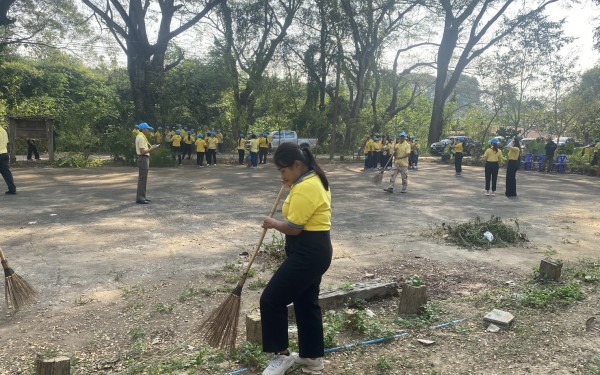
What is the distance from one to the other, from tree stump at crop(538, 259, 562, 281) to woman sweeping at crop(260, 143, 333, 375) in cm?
325

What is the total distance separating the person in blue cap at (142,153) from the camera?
898cm

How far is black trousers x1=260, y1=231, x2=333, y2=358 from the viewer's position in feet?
9.82

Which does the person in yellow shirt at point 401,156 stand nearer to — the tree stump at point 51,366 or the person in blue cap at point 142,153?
the person in blue cap at point 142,153

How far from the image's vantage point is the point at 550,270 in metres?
5.07

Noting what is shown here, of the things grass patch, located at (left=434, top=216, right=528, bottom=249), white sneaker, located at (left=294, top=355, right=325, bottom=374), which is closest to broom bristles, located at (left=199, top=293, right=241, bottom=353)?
white sneaker, located at (left=294, top=355, right=325, bottom=374)

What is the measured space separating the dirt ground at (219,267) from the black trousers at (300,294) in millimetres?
332

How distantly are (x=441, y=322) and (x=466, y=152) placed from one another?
86.7 ft

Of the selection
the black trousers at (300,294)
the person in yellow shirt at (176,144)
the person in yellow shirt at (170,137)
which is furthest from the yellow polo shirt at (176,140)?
the black trousers at (300,294)

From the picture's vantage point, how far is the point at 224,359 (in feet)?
11.0

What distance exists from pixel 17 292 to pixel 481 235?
6.03 metres

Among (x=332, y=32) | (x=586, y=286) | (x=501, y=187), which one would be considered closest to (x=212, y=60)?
(x=332, y=32)

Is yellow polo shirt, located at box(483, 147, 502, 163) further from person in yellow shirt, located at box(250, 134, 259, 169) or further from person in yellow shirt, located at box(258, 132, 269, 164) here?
person in yellow shirt, located at box(258, 132, 269, 164)

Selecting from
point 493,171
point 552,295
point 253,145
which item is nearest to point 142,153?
point 552,295

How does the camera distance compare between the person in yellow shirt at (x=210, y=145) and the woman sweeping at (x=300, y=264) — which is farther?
the person in yellow shirt at (x=210, y=145)
